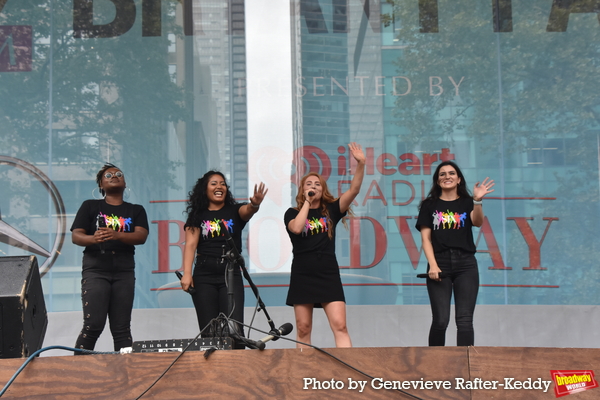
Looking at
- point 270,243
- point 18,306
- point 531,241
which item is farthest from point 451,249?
point 18,306

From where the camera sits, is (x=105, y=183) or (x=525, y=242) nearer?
(x=105, y=183)

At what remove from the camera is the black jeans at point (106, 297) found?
447 centimetres

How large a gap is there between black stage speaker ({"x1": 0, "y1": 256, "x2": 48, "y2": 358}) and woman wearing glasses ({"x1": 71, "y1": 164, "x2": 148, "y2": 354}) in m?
1.14

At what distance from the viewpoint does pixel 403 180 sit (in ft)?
20.0

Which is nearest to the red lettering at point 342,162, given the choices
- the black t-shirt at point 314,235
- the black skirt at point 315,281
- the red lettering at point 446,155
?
the red lettering at point 446,155

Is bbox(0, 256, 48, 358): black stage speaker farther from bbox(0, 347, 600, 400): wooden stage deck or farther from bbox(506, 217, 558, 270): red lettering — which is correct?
bbox(506, 217, 558, 270): red lettering

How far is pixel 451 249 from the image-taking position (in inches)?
175


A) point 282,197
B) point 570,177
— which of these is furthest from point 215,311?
point 570,177

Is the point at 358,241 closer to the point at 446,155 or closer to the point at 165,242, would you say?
the point at 446,155

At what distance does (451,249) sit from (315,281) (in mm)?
877

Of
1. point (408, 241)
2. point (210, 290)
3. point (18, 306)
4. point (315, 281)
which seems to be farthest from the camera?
point (408, 241)

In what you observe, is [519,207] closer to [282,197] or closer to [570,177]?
[570,177]

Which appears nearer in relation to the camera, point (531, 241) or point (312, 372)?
point (312, 372)

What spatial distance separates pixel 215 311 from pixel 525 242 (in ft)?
9.63
